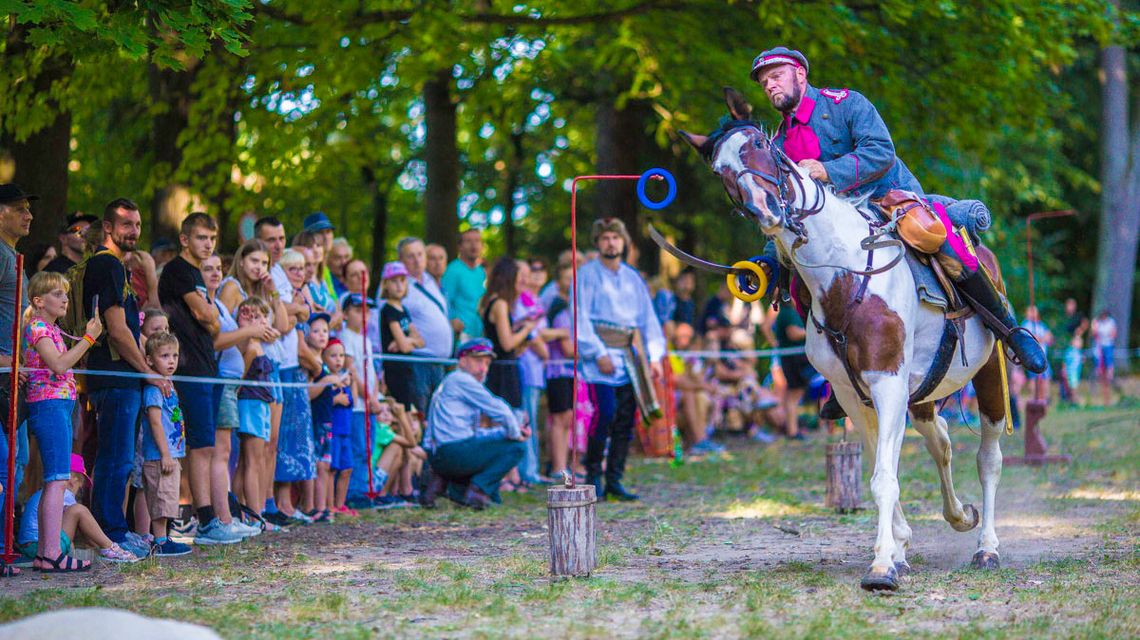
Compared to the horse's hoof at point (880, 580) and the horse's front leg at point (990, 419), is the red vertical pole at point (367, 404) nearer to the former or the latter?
the horse's front leg at point (990, 419)

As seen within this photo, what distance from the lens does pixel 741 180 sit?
7098 millimetres

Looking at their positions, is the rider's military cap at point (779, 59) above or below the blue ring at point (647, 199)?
above

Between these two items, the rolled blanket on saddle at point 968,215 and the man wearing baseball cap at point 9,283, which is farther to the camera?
the man wearing baseball cap at point 9,283

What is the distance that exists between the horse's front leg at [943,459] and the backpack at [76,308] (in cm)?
508

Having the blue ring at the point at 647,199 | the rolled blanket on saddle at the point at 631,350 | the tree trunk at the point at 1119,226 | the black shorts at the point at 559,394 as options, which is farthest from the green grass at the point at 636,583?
the tree trunk at the point at 1119,226

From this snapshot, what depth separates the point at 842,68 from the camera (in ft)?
53.2

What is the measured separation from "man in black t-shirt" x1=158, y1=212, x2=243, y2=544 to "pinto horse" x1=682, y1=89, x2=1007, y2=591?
403cm

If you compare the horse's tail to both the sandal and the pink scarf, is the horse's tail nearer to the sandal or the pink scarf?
the pink scarf

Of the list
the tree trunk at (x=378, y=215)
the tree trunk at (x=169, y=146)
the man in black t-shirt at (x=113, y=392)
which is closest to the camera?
the man in black t-shirt at (x=113, y=392)

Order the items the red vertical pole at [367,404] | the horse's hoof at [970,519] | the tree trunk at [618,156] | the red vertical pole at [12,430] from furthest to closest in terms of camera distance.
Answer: the tree trunk at [618,156]
the red vertical pole at [367,404]
the horse's hoof at [970,519]
the red vertical pole at [12,430]

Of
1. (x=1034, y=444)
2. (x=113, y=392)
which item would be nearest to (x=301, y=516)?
(x=113, y=392)

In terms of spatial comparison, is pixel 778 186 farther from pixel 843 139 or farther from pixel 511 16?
pixel 511 16

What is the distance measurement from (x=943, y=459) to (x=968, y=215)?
160cm

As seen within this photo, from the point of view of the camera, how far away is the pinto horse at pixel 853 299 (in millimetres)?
7148
